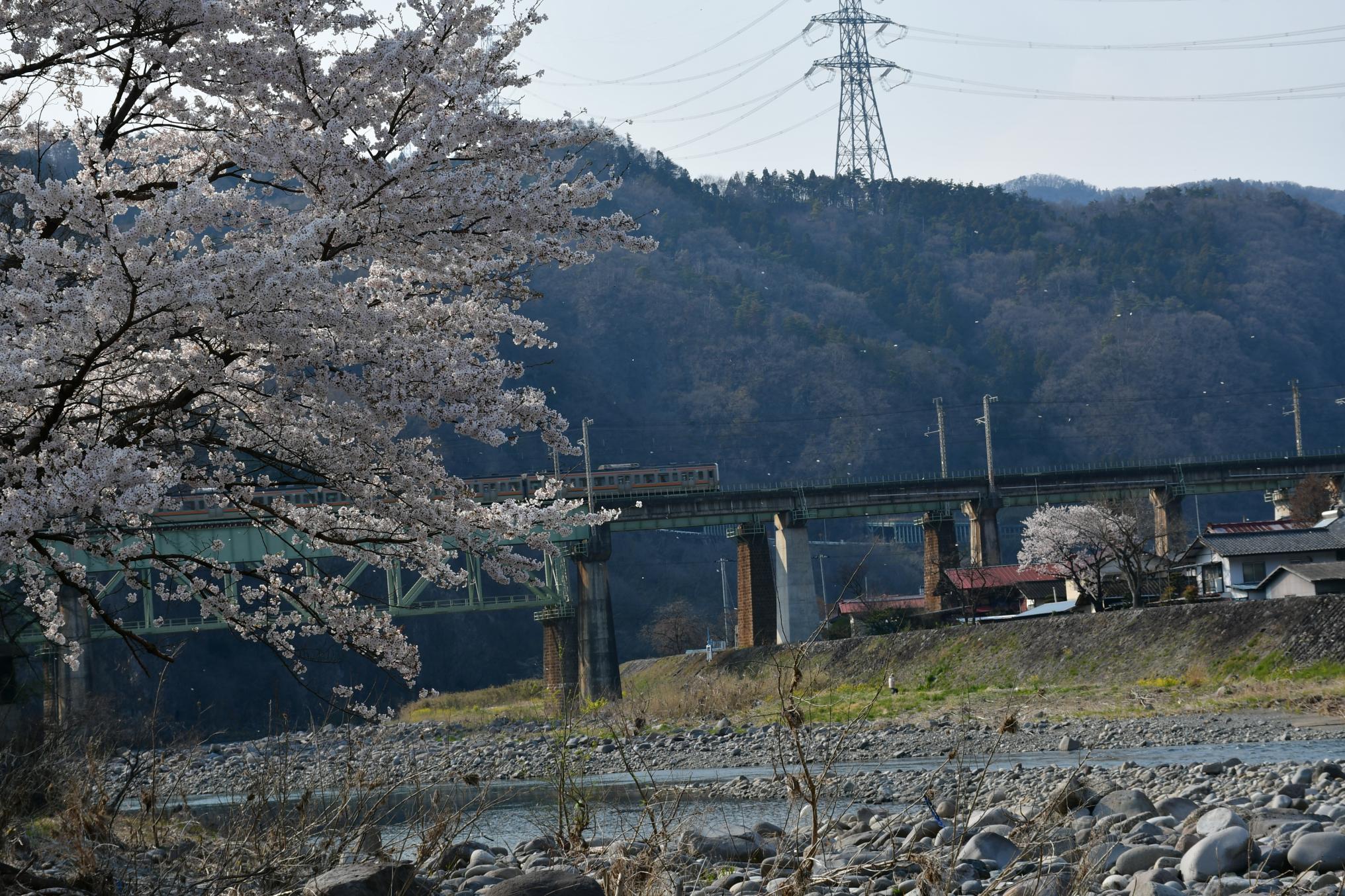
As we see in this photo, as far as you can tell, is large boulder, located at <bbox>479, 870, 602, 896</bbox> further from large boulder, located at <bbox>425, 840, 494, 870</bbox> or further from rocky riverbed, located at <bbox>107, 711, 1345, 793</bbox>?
rocky riverbed, located at <bbox>107, 711, 1345, 793</bbox>

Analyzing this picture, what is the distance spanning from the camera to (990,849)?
29.9ft

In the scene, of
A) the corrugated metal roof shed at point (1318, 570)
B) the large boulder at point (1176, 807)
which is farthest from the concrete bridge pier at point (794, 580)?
the large boulder at point (1176, 807)

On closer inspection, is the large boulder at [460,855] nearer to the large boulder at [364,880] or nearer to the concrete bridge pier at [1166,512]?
the large boulder at [364,880]

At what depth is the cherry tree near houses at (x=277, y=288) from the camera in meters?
5.59

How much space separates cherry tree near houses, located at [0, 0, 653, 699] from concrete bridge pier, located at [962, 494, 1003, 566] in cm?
6005

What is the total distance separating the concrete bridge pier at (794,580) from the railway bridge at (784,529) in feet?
0.22

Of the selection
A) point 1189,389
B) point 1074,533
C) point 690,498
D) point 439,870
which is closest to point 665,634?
point 690,498

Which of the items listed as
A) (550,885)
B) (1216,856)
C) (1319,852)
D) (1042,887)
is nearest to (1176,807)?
(1216,856)

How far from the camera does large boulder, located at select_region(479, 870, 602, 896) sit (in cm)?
629

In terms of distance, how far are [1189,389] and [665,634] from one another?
60.8 metres

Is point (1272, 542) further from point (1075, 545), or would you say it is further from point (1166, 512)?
point (1166, 512)

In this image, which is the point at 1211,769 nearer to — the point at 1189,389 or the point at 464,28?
the point at 464,28

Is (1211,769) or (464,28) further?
(1211,769)

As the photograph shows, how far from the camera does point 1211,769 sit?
15.0m
